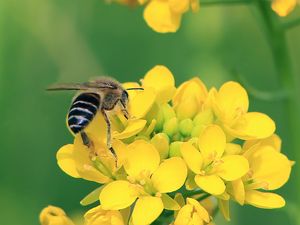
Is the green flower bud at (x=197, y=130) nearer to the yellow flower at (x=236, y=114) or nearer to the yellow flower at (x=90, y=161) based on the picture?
the yellow flower at (x=236, y=114)

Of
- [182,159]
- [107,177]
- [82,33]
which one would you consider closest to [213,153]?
[182,159]

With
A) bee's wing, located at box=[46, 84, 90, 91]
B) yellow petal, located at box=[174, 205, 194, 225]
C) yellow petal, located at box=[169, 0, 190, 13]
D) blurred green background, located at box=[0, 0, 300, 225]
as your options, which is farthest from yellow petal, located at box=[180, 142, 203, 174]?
blurred green background, located at box=[0, 0, 300, 225]

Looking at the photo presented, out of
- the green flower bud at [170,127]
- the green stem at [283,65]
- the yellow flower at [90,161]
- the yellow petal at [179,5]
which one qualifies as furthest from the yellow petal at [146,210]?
the green stem at [283,65]

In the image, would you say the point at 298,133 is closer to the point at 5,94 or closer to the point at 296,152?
the point at 296,152

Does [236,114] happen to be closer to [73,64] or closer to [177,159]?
[177,159]

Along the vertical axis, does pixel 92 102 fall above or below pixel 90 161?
above

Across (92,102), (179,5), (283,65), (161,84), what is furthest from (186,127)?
(283,65)
